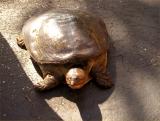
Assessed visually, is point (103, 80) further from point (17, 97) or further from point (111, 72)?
point (17, 97)

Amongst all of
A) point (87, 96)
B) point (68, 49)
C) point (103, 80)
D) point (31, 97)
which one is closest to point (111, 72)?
point (103, 80)

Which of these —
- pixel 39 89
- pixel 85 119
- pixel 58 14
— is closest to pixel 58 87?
pixel 39 89

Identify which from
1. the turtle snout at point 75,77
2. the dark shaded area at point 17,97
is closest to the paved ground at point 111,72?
the dark shaded area at point 17,97

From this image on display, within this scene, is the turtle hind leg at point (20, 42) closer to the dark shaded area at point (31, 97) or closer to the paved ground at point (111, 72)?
the paved ground at point (111, 72)

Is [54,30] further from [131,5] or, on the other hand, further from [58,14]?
[131,5]

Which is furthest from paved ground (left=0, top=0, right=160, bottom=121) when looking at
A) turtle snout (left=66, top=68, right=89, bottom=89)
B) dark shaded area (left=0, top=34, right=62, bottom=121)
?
turtle snout (left=66, top=68, right=89, bottom=89)

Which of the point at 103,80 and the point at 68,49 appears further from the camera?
the point at 103,80
